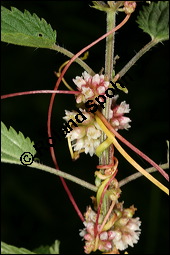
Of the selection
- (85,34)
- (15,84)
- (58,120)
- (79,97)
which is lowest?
(79,97)

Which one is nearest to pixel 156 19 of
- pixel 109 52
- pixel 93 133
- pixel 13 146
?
pixel 109 52

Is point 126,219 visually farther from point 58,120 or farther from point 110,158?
point 58,120

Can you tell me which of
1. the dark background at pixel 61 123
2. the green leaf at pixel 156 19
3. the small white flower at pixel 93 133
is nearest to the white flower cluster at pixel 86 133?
the small white flower at pixel 93 133

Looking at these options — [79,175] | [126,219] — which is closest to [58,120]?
[79,175]

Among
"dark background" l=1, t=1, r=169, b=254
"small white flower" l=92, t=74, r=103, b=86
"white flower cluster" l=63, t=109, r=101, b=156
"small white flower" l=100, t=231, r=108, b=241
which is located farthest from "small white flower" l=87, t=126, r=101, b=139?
"dark background" l=1, t=1, r=169, b=254

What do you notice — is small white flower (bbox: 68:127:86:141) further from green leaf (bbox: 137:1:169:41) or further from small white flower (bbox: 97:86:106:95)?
green leaf (bbox: 137:1:169:41)

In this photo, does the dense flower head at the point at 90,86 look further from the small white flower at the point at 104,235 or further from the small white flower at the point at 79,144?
the small white flower at the point at 104,235
